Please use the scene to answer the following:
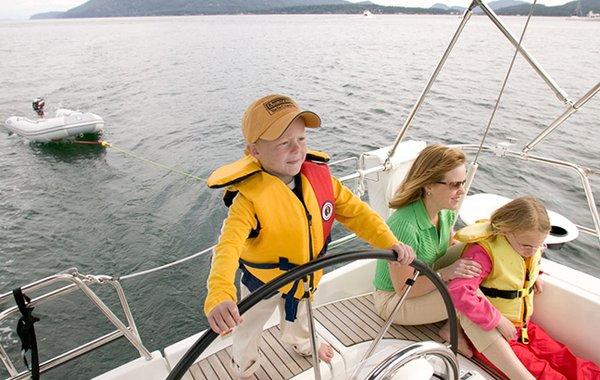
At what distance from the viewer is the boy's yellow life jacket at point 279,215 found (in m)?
1.42

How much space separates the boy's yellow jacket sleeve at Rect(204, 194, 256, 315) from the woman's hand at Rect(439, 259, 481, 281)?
3.24ft

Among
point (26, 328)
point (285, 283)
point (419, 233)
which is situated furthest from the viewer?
point (419, 233)

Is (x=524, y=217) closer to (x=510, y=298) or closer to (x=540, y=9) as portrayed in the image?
(x=510, y=298)

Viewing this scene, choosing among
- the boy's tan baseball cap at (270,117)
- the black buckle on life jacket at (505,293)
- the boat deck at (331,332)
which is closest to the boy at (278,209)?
the boy's tan baseball cap at (270,117)

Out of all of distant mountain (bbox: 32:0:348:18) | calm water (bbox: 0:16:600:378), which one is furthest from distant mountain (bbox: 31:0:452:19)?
calm water (bbox: 0:16:600:378)

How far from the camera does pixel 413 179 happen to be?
1.93m

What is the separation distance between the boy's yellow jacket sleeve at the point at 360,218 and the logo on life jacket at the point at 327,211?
0.24 feet

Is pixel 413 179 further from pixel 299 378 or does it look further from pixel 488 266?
pixel 299 378

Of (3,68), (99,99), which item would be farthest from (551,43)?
(3,68)

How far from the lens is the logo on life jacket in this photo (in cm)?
154

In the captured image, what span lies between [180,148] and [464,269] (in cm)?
1009

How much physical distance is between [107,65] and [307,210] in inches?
1056

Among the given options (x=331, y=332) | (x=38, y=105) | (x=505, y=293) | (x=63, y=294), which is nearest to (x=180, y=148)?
(x=38, y=105)

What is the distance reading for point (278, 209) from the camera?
1433mm
